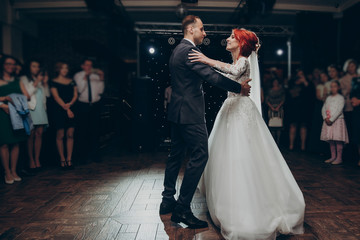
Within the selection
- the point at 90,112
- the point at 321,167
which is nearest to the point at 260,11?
the point at 321,167

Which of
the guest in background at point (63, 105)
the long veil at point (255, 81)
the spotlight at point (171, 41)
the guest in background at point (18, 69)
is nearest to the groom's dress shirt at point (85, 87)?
the guest in background at point (63, 105)

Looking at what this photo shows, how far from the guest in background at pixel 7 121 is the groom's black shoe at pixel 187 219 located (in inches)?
89.6

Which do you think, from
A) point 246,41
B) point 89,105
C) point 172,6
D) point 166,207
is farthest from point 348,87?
point 172,6

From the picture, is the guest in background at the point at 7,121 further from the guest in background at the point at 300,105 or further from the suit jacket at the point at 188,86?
the guest in background at the point at 300,105

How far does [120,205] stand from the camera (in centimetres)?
244

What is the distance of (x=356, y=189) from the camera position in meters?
2.87

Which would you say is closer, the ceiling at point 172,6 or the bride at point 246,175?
the bride at point 246,175

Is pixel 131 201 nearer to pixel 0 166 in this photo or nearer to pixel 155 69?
pixel 0 166

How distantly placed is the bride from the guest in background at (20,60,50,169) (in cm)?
265

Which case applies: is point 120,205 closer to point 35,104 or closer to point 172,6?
point 35,104

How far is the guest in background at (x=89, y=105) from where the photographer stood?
4.16m

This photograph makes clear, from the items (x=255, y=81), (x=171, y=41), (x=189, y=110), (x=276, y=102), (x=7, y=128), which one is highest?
A: (x=171, y=41)

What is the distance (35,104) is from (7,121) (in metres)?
0.53

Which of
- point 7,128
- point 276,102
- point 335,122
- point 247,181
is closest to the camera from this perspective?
point 247,181
